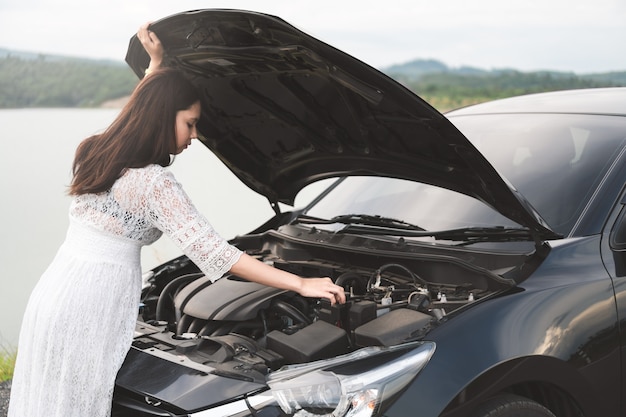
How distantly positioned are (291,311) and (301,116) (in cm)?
93

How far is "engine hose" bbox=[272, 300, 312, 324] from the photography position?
2.70 m

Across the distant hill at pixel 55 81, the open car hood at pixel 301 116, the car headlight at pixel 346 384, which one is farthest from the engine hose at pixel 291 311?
the distant hill at pixel 55 81

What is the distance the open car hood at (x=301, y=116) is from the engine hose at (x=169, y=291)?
0.67 m

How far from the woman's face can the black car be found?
31cm

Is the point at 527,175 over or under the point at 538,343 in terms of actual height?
over

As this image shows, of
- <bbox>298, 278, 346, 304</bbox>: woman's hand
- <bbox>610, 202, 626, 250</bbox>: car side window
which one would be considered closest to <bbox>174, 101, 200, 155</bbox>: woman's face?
<bbox>298, 278, 346, 304</bbox>: woman's hand

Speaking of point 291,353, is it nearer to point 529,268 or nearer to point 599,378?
point 529,268

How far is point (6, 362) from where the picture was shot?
189 inches

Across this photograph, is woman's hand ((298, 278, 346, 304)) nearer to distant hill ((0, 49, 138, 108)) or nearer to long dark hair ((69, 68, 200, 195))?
long dark hair ((69, 68, 200, 195))

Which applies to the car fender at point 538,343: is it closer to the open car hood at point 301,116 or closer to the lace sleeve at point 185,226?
the open car hood at point 301,116

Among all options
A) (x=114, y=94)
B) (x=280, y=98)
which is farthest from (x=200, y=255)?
(x=114, y=94)

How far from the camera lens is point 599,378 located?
7.89ft

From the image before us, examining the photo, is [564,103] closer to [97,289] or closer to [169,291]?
[169,291]

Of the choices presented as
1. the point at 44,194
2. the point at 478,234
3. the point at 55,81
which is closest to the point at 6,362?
the point at 478,234
